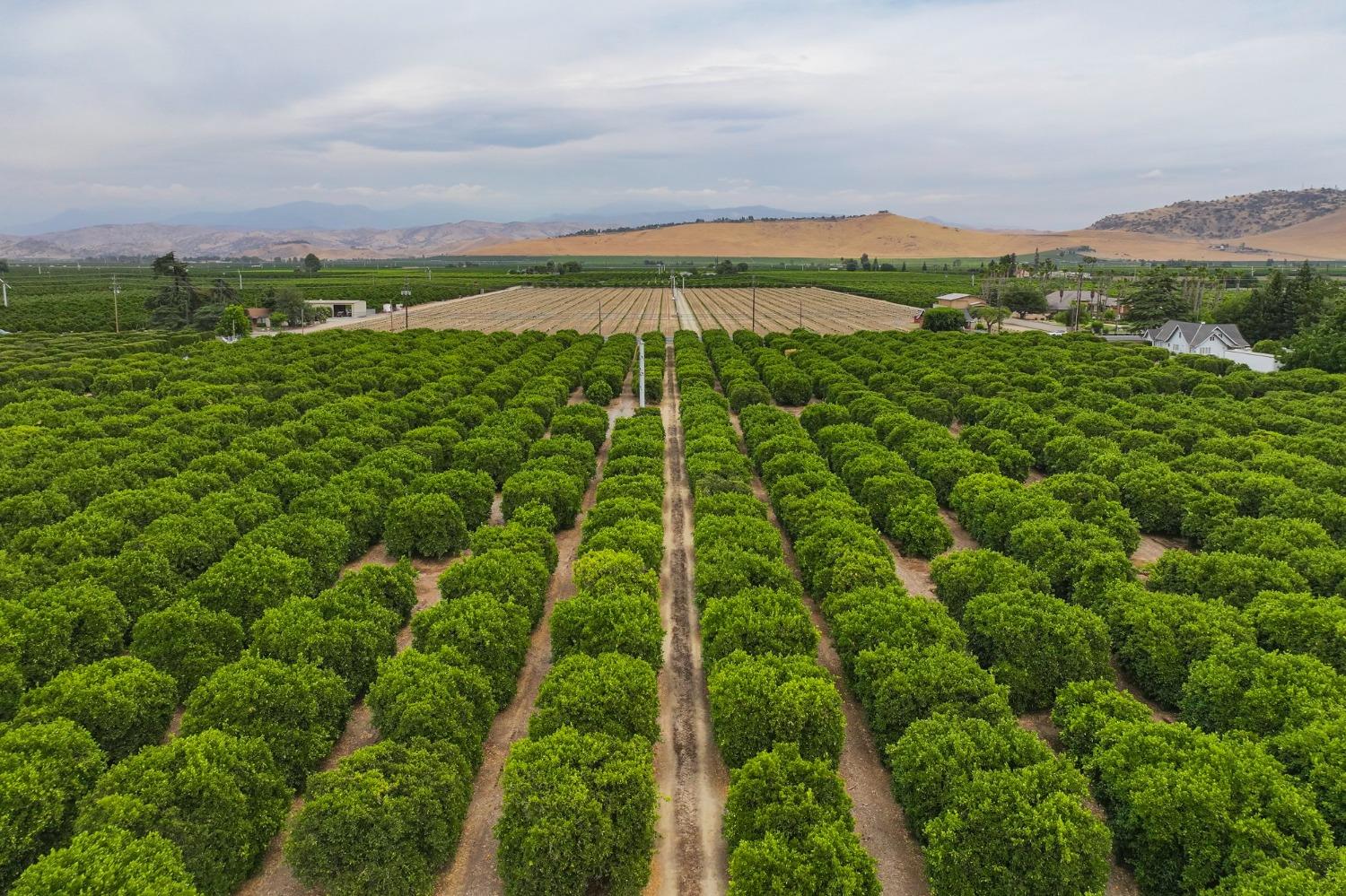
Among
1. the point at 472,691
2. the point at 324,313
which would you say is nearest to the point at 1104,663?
the point at 472,691

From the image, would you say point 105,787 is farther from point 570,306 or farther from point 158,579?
point 570,306

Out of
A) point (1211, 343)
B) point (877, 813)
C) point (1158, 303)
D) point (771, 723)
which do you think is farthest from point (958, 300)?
point (771, 723)

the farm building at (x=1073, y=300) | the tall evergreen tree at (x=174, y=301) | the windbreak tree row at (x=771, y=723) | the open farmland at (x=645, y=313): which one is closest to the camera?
the windbreak tree row at (x=771, y=723)

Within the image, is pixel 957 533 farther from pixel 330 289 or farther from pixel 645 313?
pixel 330 289

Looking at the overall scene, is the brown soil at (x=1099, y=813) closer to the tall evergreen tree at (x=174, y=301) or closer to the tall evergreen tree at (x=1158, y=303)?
the tall evergreen tree at (x=1158, y=303)

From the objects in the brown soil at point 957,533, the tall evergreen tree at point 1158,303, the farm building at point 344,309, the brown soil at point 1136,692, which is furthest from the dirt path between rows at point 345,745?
the farm building at point 344,309

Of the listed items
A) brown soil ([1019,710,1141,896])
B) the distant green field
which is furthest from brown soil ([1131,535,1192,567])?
the distant green field

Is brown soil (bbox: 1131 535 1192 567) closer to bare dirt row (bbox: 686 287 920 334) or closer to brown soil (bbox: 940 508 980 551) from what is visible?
brown soil (bbox: 940 508 980 551)

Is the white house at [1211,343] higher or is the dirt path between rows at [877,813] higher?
the white house at [1211,343]
